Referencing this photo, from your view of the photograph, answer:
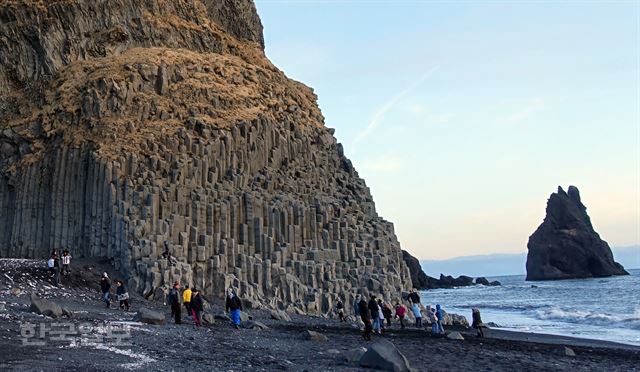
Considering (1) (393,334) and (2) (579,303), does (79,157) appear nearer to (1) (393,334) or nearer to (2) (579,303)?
(1) (393,334)

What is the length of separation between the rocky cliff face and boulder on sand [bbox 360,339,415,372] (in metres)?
17.9

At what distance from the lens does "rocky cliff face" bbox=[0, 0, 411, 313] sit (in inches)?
1391

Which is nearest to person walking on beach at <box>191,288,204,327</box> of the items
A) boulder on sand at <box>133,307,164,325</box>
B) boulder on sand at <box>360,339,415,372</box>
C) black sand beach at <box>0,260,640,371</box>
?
black sand beach at <box>0,260,640,371</box>

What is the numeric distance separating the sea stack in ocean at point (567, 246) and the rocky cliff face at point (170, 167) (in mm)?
97278

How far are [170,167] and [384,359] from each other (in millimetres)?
23643

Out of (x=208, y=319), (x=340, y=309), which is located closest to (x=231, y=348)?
(x=208, y=319)

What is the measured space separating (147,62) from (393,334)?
23.7m

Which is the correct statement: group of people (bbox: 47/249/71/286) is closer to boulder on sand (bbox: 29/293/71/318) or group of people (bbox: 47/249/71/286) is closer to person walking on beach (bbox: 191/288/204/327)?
person walking on beach (bbox: 191/288/204/327)

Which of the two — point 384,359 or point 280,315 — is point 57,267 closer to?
point 280,315

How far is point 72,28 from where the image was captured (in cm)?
4491

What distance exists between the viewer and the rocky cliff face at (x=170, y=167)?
35344 mm

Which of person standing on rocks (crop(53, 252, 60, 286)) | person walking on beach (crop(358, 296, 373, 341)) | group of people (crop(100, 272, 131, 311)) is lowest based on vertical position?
→ person walking on beach (crop(358, 296, 373, 341))

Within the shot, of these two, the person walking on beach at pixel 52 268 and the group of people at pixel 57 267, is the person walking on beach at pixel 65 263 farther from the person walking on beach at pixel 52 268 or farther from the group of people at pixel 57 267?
the person walking on beach at pixel 52 268

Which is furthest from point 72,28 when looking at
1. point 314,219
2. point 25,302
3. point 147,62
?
point 25,302
